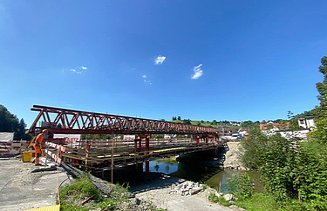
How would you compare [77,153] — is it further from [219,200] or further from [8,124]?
[8,124]

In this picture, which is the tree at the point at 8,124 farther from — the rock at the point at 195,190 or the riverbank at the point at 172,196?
the rock at the point at 195,190

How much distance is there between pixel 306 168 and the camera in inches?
297

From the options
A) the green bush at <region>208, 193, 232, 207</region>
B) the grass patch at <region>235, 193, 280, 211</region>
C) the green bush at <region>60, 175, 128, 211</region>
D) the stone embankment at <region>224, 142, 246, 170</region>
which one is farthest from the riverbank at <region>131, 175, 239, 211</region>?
the stone embankment at <region>224, 142, 246, 170</region>

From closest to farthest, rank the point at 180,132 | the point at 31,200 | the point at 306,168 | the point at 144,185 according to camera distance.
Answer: the point at 31,200 < the point at 306,168 < the point at 144,185 < the point at 180,132

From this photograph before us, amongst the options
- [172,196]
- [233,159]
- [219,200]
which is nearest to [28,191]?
[172,196]

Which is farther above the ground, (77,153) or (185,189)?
(77,153)

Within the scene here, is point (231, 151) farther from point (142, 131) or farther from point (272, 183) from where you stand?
point (272, 183)

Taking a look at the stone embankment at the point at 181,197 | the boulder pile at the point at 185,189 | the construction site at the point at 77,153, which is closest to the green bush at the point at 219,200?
the stone embankment at the point at 181,197

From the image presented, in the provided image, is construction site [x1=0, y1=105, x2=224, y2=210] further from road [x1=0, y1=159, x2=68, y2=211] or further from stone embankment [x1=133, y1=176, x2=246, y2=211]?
stone embankment [x1=133, y1=176, x2=246, y2=211]

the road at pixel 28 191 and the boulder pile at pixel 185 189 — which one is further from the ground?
the road at pixel 28 191

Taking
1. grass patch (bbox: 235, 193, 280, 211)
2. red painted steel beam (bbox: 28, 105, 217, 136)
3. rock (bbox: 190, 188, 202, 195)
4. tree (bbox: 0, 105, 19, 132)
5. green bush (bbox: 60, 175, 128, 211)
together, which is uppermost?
tree (bbox: 0, 105, 19, 132)

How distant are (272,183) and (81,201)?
8149 millimetres

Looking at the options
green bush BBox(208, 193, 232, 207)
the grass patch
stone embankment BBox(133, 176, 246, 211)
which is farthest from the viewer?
green bush BBox(208, 193, 232, 207)

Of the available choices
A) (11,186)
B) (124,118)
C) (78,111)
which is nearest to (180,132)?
(124,118)
